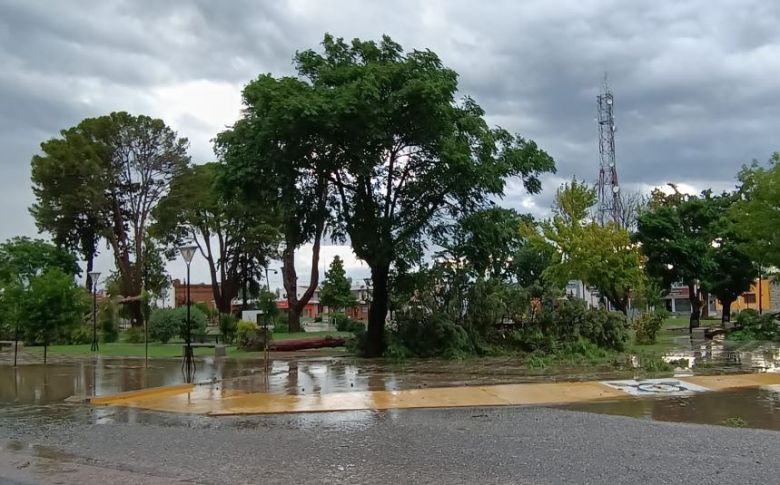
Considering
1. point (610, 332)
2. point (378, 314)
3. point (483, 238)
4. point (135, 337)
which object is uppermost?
point (483, 238)

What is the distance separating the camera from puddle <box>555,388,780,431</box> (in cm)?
1034

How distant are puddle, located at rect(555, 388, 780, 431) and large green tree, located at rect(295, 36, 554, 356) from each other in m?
10.3

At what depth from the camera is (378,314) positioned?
949 inches

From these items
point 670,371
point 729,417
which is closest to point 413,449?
point 729,417

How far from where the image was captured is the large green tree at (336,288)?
76.1 meters

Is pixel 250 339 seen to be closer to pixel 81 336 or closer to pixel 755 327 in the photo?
pixel 81 336

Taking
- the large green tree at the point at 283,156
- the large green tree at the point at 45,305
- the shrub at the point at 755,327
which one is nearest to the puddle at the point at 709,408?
the large green tree at the point at 283,156

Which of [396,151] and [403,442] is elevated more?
[396,151]

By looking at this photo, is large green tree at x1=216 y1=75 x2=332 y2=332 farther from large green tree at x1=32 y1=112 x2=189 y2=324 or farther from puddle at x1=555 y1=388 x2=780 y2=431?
large green tree at x1=32 y1=112 x2=189 y2=324

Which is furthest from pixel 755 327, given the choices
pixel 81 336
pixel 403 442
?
pixel 81 336

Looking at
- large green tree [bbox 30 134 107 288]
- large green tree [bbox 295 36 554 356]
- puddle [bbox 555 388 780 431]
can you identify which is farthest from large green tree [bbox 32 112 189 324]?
puddle [bbox 555 388 780 431]

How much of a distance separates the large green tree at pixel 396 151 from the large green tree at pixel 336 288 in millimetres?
52023

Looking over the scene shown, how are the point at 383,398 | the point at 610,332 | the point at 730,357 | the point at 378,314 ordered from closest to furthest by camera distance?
the point at 383,398
the point at 730,357
the point at 610,332
the point at 378,314

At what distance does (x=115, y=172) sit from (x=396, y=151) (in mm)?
38290
